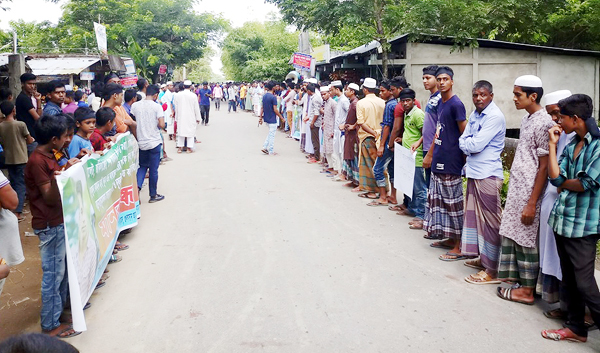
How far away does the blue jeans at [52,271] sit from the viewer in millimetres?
4051

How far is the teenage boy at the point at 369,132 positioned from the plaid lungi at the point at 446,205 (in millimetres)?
2623

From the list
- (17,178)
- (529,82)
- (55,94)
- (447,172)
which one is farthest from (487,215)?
(17,178)

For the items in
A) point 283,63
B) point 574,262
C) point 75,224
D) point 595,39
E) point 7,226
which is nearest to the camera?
point 7,226

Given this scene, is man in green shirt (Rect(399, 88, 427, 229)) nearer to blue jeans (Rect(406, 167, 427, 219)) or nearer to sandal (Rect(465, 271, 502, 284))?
blue jeans (Rect(406, 167, 427, 219))

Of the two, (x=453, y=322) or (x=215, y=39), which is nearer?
(x=453, y=322)

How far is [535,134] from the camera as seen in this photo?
4.36 meters

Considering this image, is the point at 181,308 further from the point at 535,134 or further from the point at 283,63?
the point at 283,63

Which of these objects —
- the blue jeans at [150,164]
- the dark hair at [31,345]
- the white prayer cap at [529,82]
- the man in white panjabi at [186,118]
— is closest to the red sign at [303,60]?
the man in white panjabi at [186,118]

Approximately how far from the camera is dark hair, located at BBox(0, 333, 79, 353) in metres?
1.39

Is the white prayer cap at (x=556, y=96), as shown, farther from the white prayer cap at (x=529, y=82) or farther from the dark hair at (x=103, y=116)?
the dark hair at (x=103, y=116)

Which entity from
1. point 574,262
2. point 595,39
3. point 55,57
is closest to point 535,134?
point 574,262

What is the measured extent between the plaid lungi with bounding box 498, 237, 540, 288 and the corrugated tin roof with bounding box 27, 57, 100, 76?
1400cm

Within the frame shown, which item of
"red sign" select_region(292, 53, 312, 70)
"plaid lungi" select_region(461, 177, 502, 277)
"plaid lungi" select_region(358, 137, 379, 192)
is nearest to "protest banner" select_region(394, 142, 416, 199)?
"plaid lungi" select_region(358, 137, 379, 192)

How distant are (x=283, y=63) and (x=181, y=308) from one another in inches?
1234
